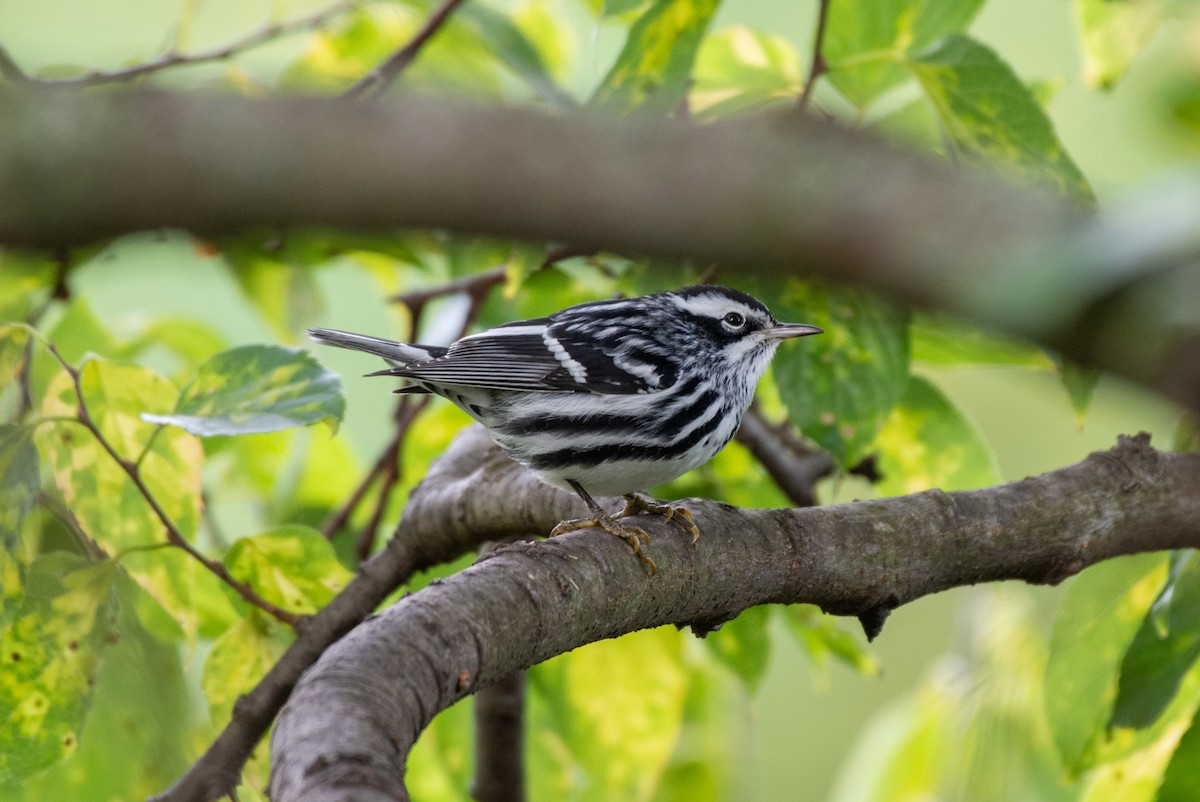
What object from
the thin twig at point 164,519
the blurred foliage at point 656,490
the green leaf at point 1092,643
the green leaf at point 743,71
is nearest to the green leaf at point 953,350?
the blurred foliage at point 656,490

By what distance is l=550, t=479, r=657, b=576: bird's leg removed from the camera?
1.82 meters

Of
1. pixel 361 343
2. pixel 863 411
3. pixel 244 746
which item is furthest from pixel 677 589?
pixel 361 343

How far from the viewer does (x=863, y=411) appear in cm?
215

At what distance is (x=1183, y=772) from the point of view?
1.80 metres

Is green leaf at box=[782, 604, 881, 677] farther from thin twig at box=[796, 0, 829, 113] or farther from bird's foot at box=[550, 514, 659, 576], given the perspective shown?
thin twig at box=[796, 0, 829, 113]

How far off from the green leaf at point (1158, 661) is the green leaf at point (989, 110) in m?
0.76

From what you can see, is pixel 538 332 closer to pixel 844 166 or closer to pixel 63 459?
pixel 63 459

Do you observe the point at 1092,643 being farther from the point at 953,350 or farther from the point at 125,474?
the point at 125,474


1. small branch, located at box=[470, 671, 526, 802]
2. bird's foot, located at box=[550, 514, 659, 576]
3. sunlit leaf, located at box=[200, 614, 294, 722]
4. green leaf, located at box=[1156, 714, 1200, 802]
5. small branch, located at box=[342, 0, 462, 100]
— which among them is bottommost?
small branch, located at box=[470, 671, 526, 802]

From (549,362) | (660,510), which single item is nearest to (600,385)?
(549,362)

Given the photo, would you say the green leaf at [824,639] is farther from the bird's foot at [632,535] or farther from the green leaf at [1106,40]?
the green leaf at [1106,40]

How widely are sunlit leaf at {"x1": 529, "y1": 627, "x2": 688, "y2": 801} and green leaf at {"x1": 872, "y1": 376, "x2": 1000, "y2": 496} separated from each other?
0.69m

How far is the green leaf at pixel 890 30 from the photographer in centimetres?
246

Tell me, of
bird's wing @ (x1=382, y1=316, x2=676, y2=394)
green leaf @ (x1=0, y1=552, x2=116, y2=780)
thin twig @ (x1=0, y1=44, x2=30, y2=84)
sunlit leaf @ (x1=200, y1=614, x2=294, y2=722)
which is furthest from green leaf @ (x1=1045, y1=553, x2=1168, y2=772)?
thin twig @ (x1=0, y1=44, x2=30, y2=84)
